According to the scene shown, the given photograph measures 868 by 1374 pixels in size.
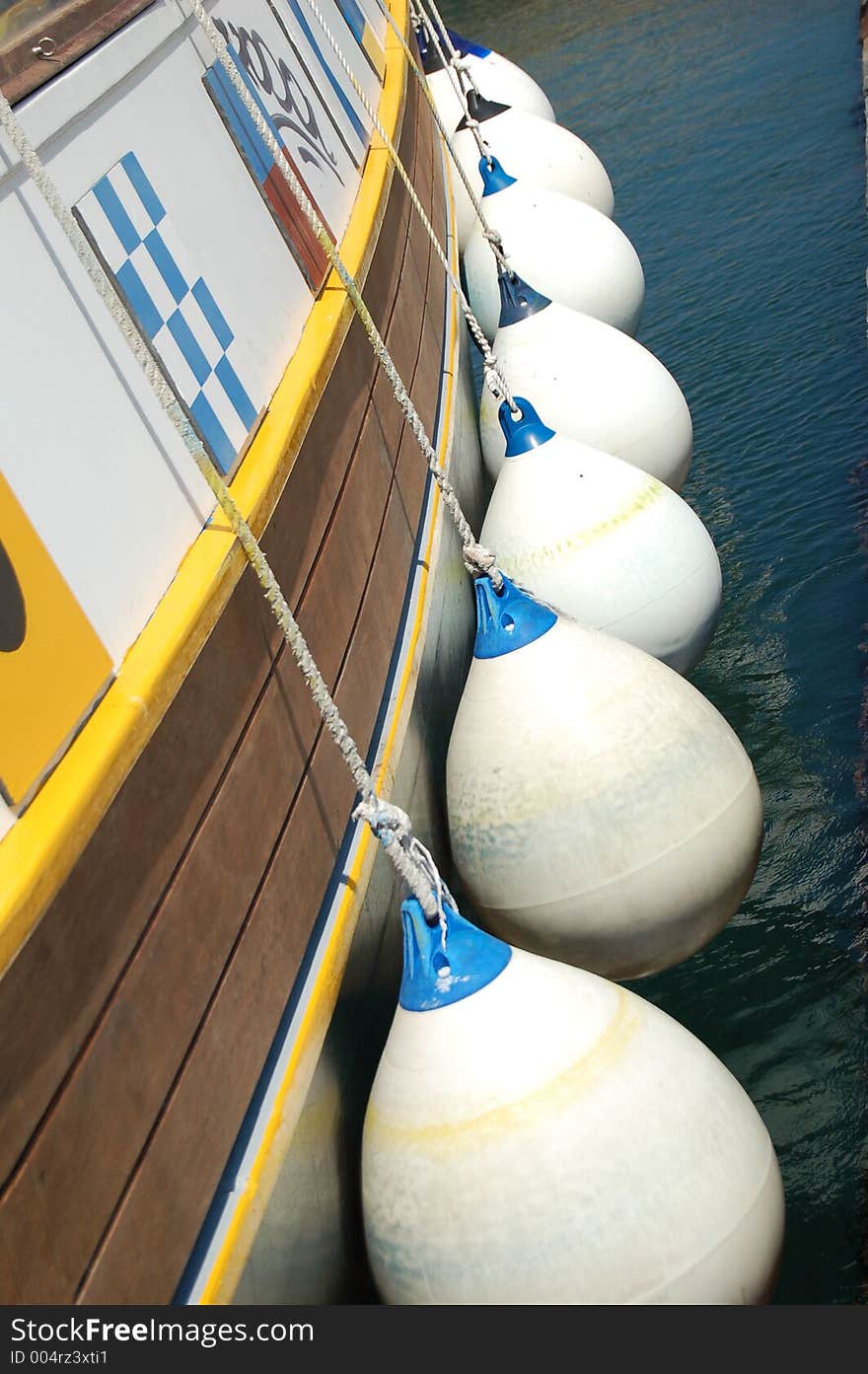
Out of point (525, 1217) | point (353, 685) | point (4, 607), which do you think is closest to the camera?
point (4, 607)

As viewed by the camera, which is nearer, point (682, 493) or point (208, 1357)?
point (208, 1357)

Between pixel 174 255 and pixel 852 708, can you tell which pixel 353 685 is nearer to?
pixel 174 255

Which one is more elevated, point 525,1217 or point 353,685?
point 353,685

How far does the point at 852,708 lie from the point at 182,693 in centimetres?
396

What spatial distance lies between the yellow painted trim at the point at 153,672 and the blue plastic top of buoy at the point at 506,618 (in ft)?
2.99

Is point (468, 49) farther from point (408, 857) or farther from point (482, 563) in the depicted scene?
point (408, 857)

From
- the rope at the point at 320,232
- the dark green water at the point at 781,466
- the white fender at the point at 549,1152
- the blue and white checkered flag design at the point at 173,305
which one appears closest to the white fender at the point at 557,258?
the dark green water at the point at 781,466

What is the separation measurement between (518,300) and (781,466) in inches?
80.1

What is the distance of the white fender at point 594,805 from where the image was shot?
14.4 feet

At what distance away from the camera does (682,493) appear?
348 inches

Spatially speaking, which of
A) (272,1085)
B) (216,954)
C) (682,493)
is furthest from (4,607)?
(682,493)

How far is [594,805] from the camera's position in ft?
14.3

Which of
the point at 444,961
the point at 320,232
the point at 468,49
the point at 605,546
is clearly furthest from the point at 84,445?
the point at 468,49

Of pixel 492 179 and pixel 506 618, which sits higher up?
pixel 492 179
